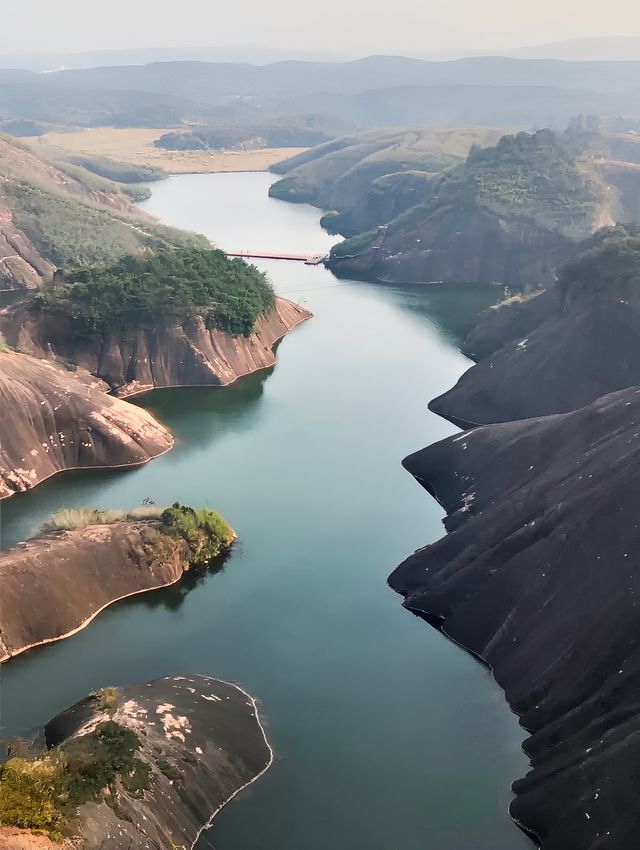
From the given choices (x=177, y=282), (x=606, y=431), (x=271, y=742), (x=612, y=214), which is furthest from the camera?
(x=612, y=214)

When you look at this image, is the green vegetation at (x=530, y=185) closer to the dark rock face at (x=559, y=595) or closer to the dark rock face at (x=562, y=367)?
the dark rock face at (x=562, y=367)

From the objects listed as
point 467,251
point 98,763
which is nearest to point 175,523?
point 98,763

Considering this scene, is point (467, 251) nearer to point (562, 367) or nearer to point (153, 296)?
point (153, 296)

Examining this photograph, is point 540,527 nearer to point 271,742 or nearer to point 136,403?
Result: point 271,742

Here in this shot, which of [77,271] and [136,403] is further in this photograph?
[77,271]

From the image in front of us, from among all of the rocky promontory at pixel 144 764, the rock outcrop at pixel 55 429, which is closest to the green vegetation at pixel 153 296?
the rock outcrop at pixel 55 429

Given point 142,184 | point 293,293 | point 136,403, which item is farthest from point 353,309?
point 142,184
